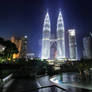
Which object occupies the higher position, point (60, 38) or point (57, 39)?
point (60, 38)

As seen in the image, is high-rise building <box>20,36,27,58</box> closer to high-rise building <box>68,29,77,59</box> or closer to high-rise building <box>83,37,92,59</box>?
high-rise building <box>68,29,77,59</box>

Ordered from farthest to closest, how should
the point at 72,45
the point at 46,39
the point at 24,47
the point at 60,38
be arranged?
the point at 72,45, the point at 46,39, the point at 60,38, the point at 24,47

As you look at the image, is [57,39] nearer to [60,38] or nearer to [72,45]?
[60,38]

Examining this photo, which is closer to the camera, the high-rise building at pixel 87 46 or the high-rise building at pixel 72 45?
the high-rise building at pixel 87 46

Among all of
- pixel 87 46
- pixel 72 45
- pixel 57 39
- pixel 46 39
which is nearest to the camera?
pixel 87 46

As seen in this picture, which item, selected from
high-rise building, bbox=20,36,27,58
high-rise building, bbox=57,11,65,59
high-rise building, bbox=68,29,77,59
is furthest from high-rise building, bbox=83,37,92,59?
high-rise building, bbox=20,36,27,58

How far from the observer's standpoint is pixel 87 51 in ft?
315

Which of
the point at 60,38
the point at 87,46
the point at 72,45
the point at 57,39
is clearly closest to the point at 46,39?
the point at 57,39

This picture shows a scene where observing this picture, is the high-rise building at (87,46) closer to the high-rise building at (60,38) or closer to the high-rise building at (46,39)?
the high-rise building at (60,38)

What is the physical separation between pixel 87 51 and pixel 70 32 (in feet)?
139

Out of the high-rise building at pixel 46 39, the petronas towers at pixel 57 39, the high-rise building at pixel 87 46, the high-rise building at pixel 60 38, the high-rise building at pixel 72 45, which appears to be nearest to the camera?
the high-rise building at pixel 87 46

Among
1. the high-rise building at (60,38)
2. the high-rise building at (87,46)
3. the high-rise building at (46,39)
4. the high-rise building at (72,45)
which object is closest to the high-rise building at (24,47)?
the high-rise building at (46,39)

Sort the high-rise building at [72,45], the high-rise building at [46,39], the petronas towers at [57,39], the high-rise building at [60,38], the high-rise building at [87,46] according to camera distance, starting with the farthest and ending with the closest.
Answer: the high-rise building at [72,45] < the high-rise building at [46,39] < the petronas towers at [57,39] < the high-rise building at [60,38] < the high-rise building at [87,46]

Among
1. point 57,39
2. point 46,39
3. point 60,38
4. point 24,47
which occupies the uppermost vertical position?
point 60,38
